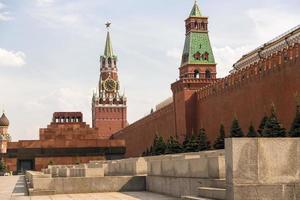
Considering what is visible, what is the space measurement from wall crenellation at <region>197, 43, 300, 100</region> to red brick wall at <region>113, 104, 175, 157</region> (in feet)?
23.9

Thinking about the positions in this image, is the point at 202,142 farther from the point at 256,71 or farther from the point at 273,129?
the point at 273,129

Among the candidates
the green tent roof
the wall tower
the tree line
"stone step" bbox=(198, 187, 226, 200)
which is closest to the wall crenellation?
the tree line

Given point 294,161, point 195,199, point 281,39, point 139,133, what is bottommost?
point 195,199

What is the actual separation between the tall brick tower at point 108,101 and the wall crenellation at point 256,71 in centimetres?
4922

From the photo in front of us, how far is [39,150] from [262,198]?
146ft

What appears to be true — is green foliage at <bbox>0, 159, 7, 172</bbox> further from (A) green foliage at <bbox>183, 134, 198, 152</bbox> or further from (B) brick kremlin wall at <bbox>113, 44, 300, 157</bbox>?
(A) green foliage at <bbox>183, 134, 198, 152</bbox>

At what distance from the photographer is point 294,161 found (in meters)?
6.12

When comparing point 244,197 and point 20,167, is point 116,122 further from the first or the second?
point 244,197

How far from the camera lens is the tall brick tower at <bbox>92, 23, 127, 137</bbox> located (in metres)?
82.2

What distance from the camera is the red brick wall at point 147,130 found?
4081cm

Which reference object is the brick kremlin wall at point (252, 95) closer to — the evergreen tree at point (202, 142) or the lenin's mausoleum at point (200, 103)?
the lenin's mausoleum at point (200, 103)

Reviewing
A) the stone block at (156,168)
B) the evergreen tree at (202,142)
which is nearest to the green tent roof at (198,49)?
the evergreen tree at (202,142)

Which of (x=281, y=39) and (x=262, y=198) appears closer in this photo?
(x=262, y=198)

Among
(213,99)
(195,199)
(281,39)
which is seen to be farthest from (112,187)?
(281,39)
